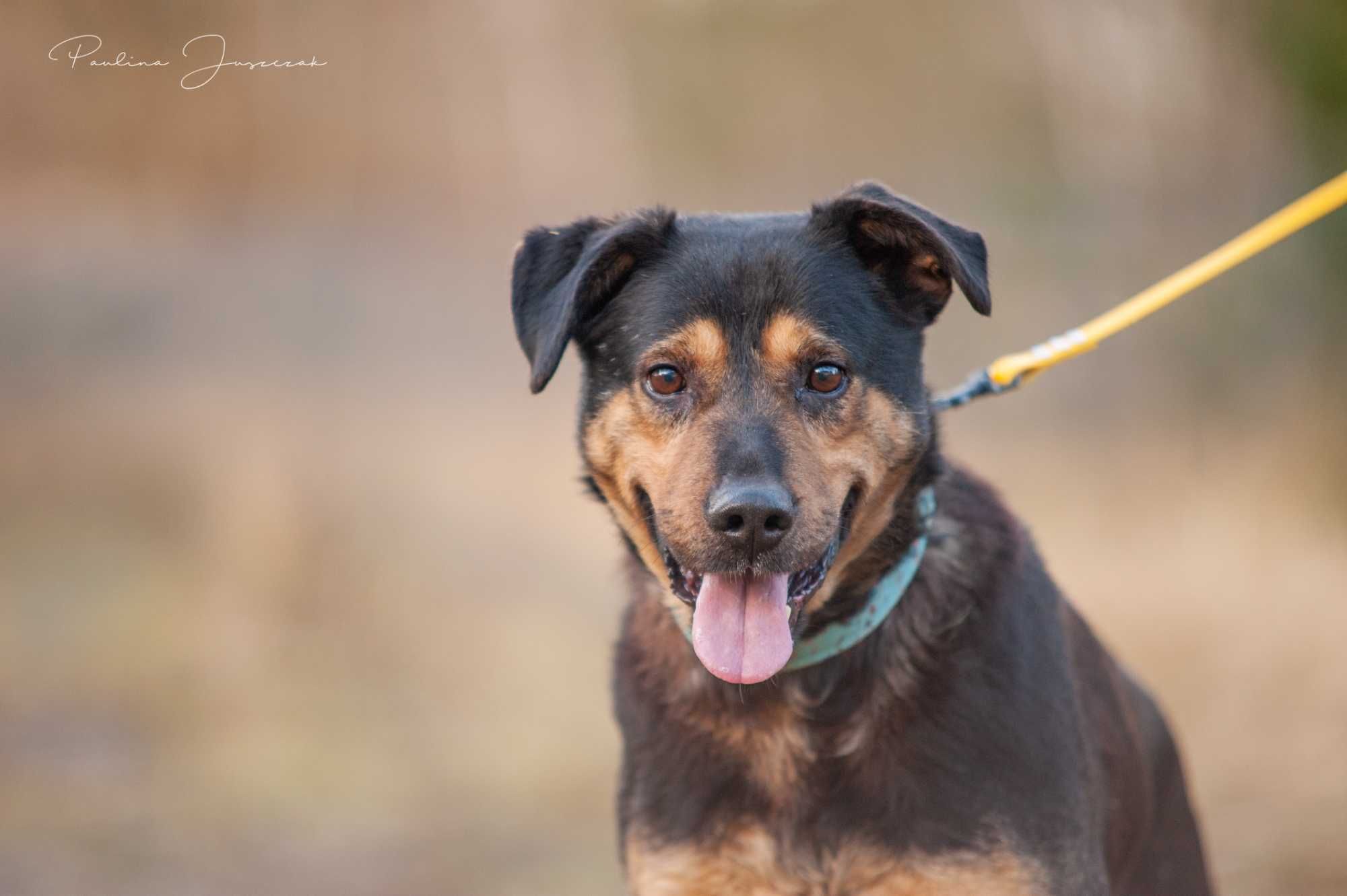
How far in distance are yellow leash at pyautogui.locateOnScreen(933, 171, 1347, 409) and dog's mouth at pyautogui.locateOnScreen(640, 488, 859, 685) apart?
101cm

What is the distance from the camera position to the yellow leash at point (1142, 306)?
4.28m

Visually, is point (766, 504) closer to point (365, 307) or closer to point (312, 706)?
point (312, 706)

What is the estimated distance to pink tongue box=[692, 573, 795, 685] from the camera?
343 cm

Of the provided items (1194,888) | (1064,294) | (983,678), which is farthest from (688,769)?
(1064,294)

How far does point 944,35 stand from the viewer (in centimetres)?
1244

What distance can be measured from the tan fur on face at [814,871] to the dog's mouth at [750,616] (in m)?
0.46

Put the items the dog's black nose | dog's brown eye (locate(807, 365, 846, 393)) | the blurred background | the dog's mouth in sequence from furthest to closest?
the blurred background, dog's brown eye (locate(807, 365, 846, 393)), the dog's mouth, the dog's black nose

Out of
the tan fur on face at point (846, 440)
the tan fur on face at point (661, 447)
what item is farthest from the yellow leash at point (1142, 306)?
the tan fur on face at point (661, 447)

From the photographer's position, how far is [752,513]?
3330 millimetres

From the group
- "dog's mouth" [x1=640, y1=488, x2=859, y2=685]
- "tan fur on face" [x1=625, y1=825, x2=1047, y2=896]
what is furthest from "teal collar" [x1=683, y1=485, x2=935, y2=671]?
"tan fur on face" [x1=625, y1=825, x2=1047, y2=896]

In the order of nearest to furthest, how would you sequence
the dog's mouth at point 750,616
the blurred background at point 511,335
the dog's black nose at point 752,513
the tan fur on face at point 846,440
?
the dog's black nose at point 752,513
the dog's mouth at point 750,616
the tan fur on face at point 846,440
the blurred background at point 511,335

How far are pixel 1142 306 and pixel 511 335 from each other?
842 centimetres

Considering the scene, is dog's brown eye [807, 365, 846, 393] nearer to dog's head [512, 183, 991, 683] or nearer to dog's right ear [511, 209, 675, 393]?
dog's head [512, 183, 991, 683]
